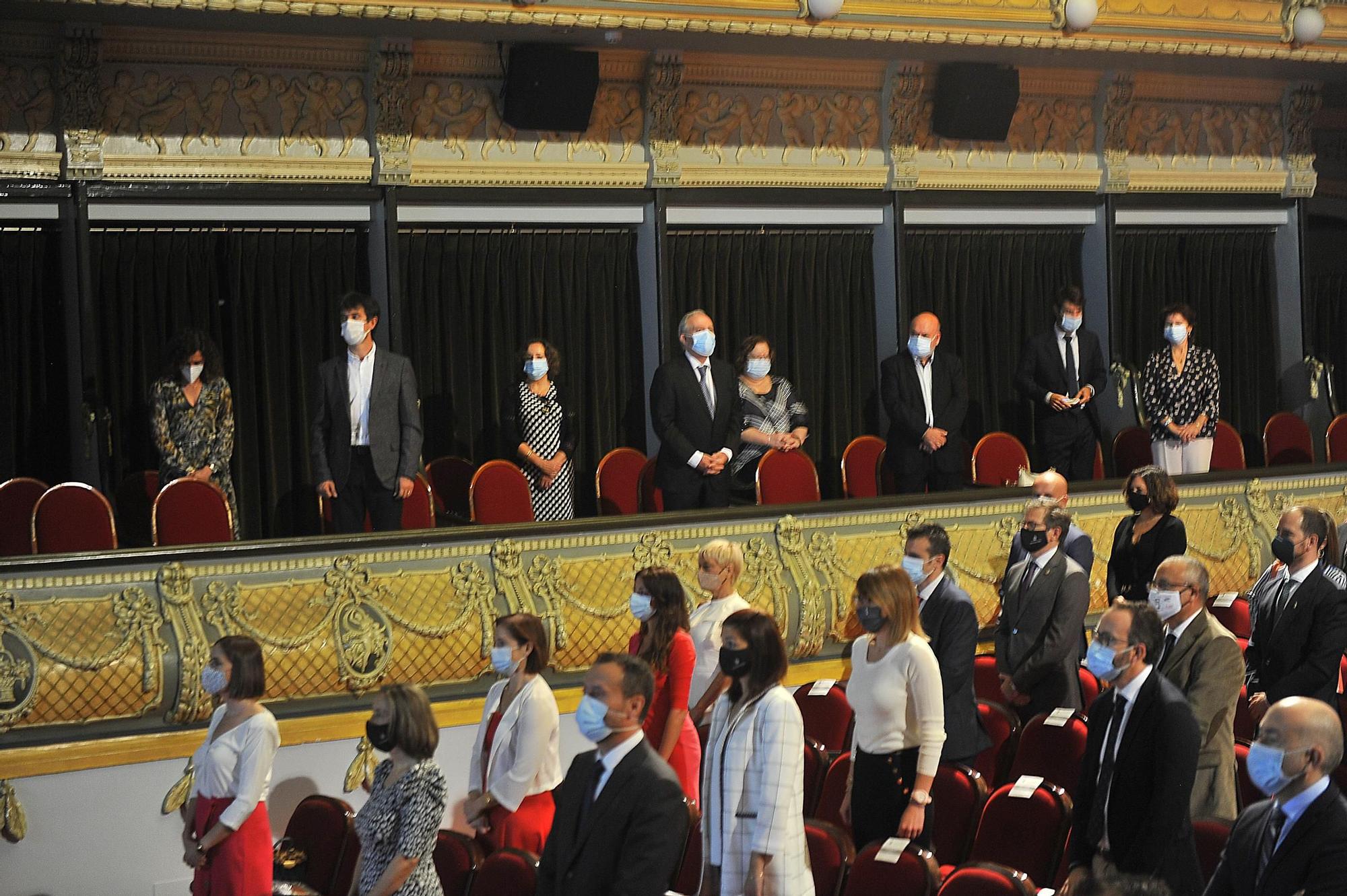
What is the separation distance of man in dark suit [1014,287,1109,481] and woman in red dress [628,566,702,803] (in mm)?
3963

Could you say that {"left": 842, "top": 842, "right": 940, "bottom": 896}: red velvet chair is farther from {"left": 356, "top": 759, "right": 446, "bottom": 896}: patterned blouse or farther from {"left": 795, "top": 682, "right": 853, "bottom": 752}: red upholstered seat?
{"left": 795, "top": 682, "right": 853, "bottom": 752}: red upholstered seat

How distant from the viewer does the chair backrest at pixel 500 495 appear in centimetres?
689

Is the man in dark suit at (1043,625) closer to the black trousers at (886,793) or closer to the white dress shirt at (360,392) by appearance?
the black trousers at (886,793)

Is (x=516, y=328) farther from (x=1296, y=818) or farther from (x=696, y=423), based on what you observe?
(x=1296, y=818)

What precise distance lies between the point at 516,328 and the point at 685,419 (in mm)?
1793

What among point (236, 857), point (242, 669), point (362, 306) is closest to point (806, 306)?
point (362, 306)

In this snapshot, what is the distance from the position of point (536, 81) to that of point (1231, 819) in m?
5.23

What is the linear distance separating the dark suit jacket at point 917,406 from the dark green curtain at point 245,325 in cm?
265

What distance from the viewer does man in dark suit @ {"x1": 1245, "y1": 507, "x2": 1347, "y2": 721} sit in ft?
15.9

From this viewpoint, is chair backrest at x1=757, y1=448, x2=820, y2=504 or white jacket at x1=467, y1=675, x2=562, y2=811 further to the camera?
chair backrest at x1=757, y1=448, x2=820, y2=504

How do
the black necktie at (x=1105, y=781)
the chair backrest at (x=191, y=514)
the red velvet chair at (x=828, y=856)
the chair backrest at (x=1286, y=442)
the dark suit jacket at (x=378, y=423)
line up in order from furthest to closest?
1. the chair backrest at (x=1286, y=442)
2. the dark suit jacket at (x=378, y=423)
3. the chair backrest at (x=191, y=514)
4. the red velvet chair at (x=828, y=856)
5. the black necktie at (x=1105, y=781)

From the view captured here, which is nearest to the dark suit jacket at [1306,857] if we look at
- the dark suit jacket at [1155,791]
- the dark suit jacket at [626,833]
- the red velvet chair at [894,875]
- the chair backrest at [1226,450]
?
the dark suit jacket at [1155,791]

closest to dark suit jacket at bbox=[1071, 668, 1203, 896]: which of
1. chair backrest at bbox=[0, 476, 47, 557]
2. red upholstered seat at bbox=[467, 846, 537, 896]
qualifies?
red upholstered seat at bbox=[467, 846, 537, 896]

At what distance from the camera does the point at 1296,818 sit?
303 centimetres
